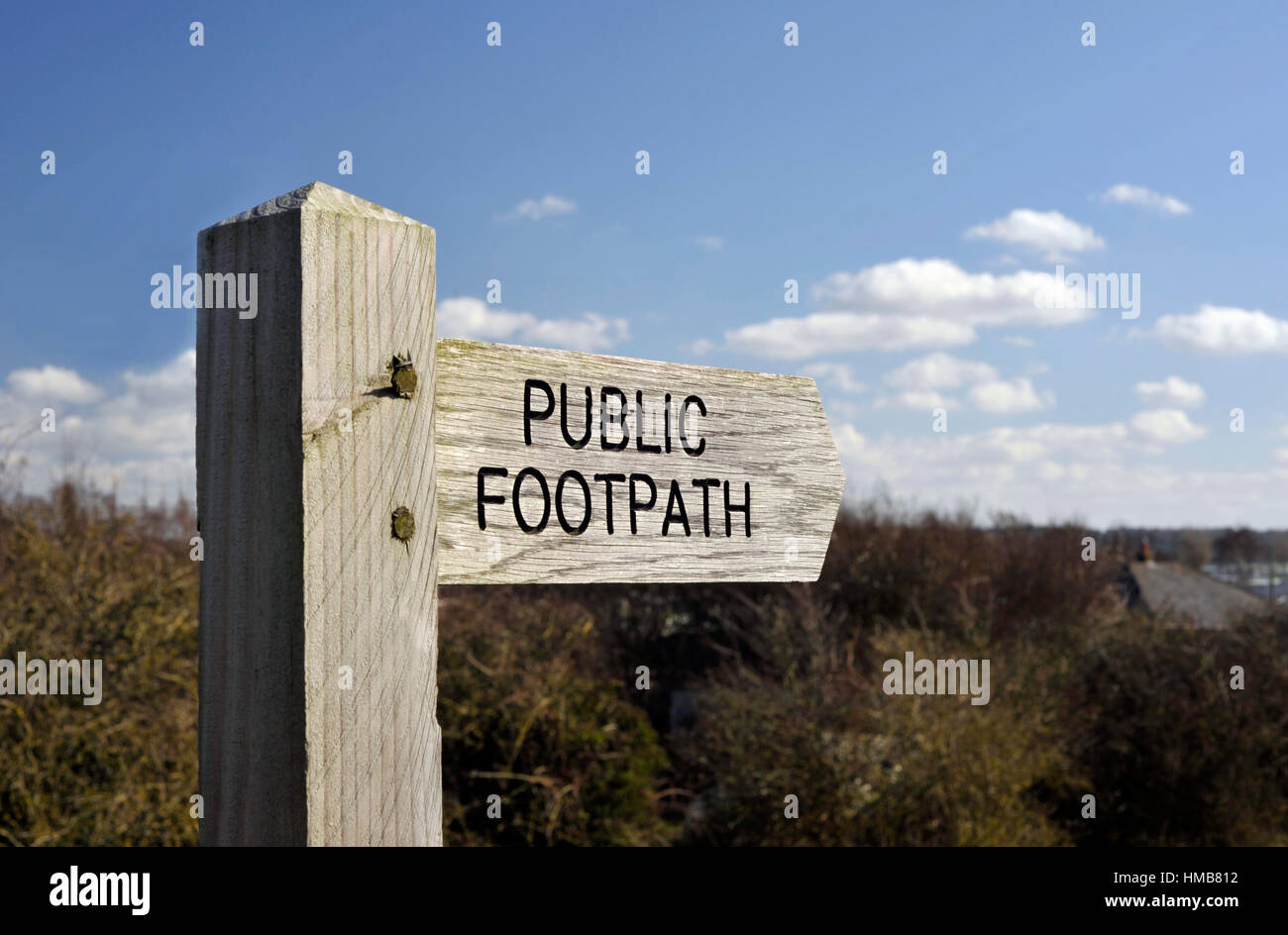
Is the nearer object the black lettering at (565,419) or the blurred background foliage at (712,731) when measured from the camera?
the black lettering at (565,419)

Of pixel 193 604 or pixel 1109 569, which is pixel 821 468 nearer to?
pixel 193 604

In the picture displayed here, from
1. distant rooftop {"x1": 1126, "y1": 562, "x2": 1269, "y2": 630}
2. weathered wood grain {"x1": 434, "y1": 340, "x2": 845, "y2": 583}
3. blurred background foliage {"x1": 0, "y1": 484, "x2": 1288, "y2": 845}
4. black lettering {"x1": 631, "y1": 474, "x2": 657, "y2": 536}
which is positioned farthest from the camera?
distant rooftop {"x1": 1126, "y1": 562, "x2": 1269, "y2": 630}

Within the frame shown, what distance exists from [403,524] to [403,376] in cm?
19

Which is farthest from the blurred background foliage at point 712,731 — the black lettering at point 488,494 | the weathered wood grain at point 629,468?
the black lettering at point 488,494

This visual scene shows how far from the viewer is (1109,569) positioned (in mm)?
15445

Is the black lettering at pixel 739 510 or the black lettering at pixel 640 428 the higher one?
the black lettering at pixel 640 428

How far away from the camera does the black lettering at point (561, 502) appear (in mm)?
1537

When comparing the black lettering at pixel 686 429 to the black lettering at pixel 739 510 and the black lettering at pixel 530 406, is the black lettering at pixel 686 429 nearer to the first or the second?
the black lettering at pixel 739 510

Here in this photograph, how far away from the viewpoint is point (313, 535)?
1194 mm

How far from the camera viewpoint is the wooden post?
1194 millimetres

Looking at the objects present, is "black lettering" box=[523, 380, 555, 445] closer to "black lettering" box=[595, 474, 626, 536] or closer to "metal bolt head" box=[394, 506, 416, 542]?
"black lettering" box=[595, 474, 626, 536]

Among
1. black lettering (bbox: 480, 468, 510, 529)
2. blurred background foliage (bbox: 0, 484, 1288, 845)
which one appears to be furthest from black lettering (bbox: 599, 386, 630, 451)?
blurred background foliage (bbox: 0, 484, 1288, 845)

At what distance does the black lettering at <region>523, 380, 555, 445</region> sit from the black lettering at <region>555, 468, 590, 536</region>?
9cm
